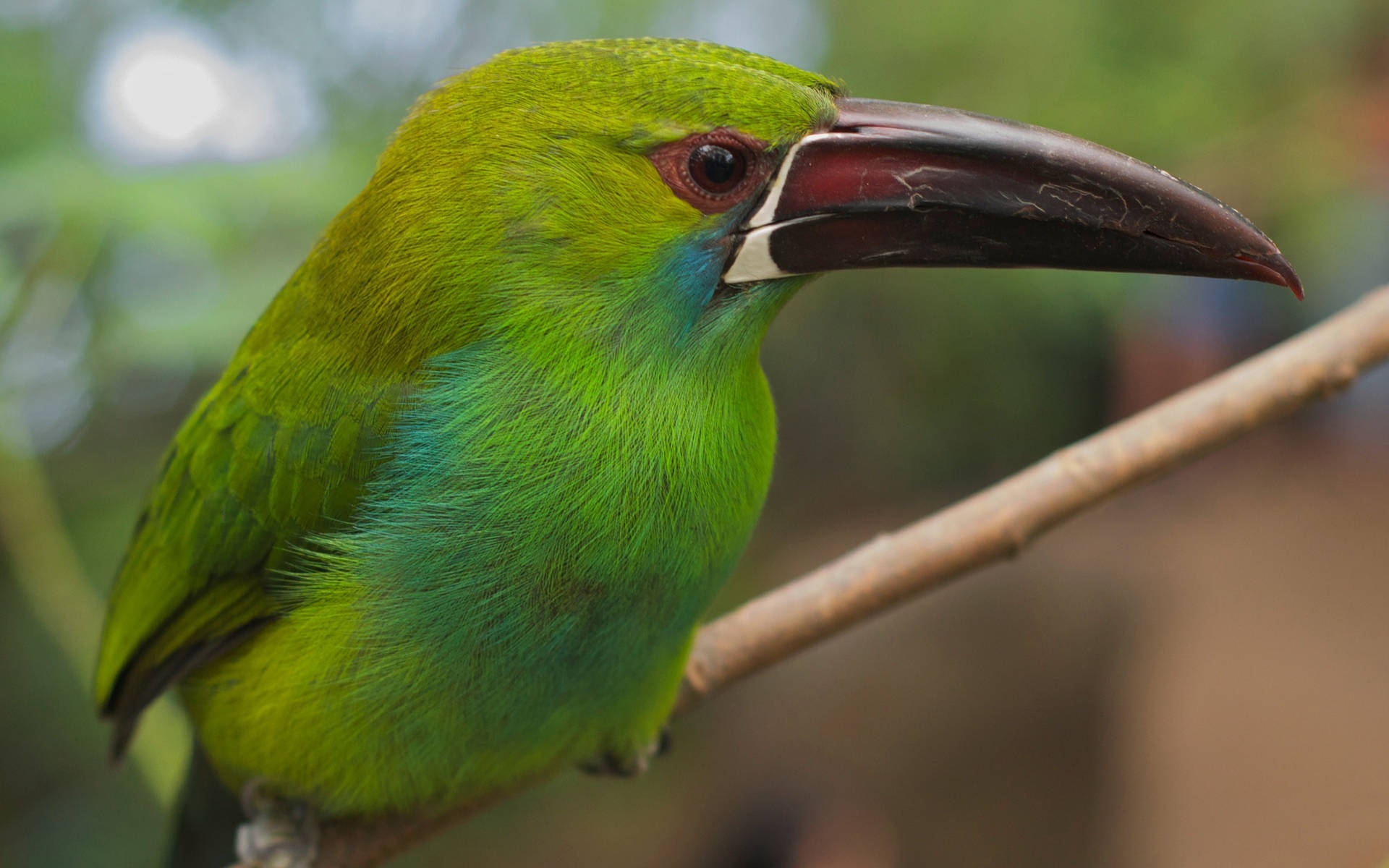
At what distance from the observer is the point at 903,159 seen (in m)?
1.94

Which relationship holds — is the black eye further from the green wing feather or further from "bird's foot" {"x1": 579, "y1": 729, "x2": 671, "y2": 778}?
"bird's foot" {"x1": 579, "y1": 729, "x2": 671, "y2": 778}

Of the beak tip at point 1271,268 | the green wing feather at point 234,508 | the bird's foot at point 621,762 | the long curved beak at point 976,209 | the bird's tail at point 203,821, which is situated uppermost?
the long curved beak at point 976,209

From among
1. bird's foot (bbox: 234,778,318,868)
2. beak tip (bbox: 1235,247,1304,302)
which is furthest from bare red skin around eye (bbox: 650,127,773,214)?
bird's foot (bbox: 234,778,318,868)

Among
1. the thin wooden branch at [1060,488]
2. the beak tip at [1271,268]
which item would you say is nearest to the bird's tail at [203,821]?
the thin wooden branch at [1060,488]

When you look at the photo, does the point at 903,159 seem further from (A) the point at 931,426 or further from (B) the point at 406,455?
Answer: (A) the point at 931,426

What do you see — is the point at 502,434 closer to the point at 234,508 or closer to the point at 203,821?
the point at 234,508

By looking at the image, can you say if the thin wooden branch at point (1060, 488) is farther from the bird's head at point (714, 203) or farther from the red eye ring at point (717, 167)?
the red eye ring at point (717, 167)

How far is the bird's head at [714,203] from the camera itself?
1.88 m

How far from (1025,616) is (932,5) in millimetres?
3139

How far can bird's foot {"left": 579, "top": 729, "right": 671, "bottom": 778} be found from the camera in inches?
107

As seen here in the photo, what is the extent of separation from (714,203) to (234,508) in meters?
1.15

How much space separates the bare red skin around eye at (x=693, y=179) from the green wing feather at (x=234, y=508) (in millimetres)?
566

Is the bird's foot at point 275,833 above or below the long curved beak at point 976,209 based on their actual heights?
below

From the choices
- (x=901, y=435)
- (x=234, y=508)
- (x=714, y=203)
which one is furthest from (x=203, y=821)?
(x=901, y=435)
